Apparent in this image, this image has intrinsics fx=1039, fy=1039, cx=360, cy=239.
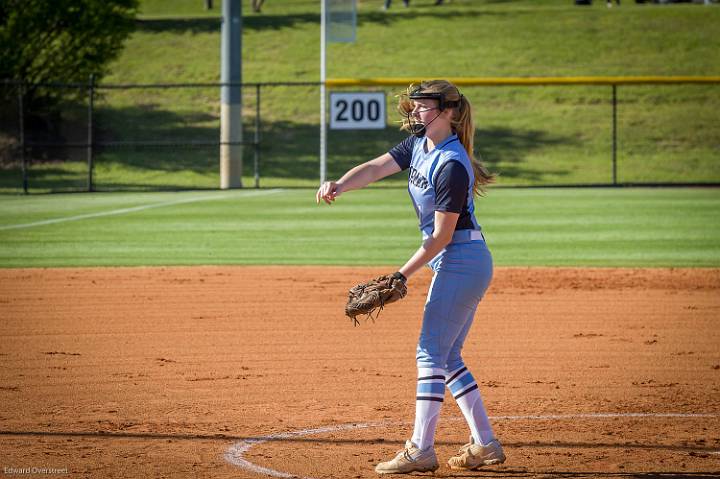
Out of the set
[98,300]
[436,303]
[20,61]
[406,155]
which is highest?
[20,61]

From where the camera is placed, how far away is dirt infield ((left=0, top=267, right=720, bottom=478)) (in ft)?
18.7

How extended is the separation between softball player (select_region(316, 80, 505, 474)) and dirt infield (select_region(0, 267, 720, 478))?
0.23m

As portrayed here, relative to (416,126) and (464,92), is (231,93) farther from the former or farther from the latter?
(416,126)

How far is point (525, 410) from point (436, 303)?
1.84 metres

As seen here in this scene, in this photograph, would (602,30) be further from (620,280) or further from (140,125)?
(620,280)

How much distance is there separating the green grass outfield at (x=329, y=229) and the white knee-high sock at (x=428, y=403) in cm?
850

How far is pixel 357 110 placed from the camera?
76.9 feet

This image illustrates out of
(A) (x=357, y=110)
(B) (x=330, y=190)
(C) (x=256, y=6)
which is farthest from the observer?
(C) (x=256, y=6)

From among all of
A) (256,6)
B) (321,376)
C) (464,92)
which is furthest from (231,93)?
(256,6)

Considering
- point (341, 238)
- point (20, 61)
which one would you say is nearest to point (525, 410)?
point (341, 238)

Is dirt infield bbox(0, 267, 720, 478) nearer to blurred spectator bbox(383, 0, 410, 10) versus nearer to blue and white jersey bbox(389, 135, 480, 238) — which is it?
blue and white jersey bbox(389, 135, 480, 238)

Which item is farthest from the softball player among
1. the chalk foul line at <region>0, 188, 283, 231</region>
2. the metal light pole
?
the metal light pole

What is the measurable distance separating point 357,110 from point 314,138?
12965 millimetres

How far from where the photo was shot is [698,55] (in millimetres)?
44875
